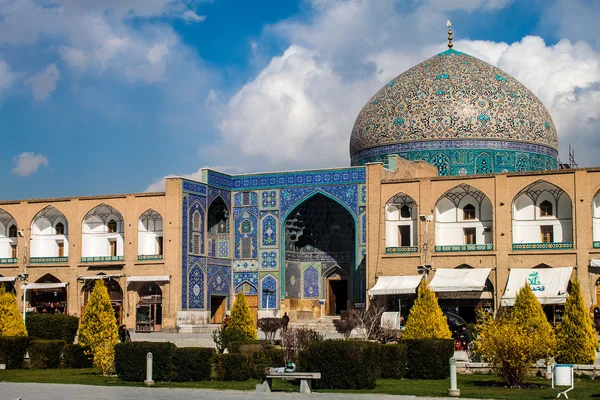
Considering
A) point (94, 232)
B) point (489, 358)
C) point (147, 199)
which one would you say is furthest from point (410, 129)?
point (489, 358)

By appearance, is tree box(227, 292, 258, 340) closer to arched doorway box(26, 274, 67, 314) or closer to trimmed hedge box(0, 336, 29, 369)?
trimmed hedge box(0, 336, 29, 369)

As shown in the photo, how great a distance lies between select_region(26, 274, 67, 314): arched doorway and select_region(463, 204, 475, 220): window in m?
15.0

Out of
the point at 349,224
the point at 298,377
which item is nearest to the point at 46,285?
the point at 349,224

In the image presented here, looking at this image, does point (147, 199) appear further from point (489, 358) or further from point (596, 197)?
point (489, 358)

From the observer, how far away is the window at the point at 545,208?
32.5 metres

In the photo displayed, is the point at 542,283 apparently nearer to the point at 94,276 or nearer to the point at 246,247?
the point at 246,247

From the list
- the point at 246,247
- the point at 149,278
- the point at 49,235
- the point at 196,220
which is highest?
the point at 196,220

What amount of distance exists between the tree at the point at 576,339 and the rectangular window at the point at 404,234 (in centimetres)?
1511

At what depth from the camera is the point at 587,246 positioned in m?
30.8

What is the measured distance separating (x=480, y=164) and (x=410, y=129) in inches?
113

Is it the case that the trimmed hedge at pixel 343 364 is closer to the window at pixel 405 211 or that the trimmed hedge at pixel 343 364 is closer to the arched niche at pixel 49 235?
the window at pixel 405 211

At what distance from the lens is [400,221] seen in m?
34.2

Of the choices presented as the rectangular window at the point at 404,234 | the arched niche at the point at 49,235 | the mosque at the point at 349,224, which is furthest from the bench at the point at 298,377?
the arched niche at the point at 49,235

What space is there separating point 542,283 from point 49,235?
18944mm
